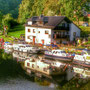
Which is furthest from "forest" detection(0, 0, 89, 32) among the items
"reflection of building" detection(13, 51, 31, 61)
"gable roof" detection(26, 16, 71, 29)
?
"reflection of building" detection(13, 51, 31, 61)

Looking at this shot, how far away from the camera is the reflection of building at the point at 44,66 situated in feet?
143

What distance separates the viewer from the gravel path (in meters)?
35.6

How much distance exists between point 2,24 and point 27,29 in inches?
921

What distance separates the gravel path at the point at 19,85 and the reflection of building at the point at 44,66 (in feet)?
21.4

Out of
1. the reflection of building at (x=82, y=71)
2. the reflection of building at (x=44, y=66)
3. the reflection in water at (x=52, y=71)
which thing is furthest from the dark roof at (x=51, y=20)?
the reflection of building at (x=82, y=71)

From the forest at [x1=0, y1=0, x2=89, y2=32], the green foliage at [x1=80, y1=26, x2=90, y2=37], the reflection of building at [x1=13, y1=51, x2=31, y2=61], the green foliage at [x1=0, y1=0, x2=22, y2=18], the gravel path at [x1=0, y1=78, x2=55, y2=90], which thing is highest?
the green foliage at [x1=0, y1=0, x2=22, y2=18]

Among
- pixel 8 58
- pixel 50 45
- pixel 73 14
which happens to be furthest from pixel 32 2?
pixel 8 58

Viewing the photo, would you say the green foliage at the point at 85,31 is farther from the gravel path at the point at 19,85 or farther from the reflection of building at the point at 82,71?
the gravel path at the point at 19,85

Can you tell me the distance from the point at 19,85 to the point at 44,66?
11.3 metres

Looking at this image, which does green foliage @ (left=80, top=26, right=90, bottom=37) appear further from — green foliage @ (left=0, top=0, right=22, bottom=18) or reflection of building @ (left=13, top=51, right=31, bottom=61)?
green foliage @ (left=0, top=0, right=22, bottom=18)

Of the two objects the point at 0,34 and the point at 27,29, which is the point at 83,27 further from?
the point at 0,34

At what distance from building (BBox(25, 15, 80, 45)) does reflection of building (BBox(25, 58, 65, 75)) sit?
17.0m

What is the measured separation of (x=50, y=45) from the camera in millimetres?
64938

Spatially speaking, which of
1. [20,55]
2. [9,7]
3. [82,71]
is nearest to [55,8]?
[20,55]
